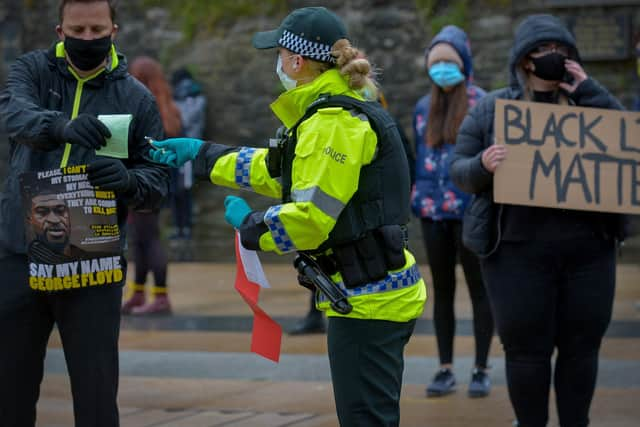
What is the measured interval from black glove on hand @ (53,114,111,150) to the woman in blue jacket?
3.08m

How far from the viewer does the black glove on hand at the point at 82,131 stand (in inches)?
155

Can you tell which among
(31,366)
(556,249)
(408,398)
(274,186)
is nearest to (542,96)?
(556,249)

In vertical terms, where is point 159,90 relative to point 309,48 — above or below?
below

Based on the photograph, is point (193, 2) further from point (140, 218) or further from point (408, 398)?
point (408, 398)

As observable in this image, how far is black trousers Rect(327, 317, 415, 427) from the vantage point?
384cm

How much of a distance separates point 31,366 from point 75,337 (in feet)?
0.72

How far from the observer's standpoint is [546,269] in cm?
498

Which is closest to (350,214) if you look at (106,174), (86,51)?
(106,174)

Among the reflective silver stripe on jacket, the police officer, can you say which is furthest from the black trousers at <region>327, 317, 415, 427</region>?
the reflective silver stripe on jacket

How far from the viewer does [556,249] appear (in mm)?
4969

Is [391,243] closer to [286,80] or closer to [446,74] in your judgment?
[286,80]

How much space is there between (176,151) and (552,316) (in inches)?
73.4

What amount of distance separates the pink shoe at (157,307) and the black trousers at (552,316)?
5.06 m

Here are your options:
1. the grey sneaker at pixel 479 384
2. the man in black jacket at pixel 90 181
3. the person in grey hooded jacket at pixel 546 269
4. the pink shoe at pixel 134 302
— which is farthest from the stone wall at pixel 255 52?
the man in black jacket at pixel 90 181
